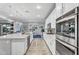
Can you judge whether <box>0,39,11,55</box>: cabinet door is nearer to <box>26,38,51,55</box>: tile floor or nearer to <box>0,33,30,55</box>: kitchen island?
<box>0,33,30,55</box>: kitchen island

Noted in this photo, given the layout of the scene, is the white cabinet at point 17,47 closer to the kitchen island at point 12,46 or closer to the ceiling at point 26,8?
the kitchen island at point 12,46

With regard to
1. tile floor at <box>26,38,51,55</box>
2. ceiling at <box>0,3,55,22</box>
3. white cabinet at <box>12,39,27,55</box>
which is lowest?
tile floor at <box>26,38,51,55</box>

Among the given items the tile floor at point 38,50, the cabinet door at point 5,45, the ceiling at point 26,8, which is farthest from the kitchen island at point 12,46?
the ceiling at point 26,8

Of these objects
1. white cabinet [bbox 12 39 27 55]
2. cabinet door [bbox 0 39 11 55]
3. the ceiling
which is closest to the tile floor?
white cabinet [bbox 12 39 27 55]

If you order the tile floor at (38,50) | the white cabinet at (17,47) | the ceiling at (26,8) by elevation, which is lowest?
the tile floor at (38,50)

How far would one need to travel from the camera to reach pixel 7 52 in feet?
11.6

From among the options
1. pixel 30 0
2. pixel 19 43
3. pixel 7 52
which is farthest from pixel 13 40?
pixel 30 0

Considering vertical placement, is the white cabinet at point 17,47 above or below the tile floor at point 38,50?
above

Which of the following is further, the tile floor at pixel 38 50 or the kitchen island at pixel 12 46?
the tile floor at pixel 38 50

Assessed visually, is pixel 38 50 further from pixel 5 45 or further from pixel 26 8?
pixel 26 8

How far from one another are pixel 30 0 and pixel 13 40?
2695 mm
